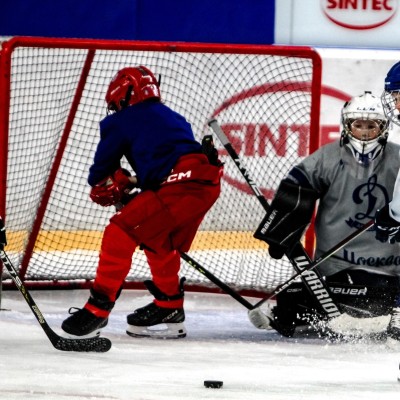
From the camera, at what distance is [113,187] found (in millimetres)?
5137

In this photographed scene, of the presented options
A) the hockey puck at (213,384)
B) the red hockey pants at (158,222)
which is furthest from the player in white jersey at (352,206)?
the hockey puck at (213,384)

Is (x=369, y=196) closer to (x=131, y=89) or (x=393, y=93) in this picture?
(x=393, y=93)

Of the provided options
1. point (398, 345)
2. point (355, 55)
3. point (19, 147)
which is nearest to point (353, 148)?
point (398, 345)

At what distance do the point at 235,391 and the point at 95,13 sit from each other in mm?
3421

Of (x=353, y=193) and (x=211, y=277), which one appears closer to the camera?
(x=353, y=193)

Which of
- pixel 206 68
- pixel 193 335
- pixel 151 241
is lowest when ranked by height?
pixel 193 335

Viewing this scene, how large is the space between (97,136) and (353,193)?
1544 millimetres

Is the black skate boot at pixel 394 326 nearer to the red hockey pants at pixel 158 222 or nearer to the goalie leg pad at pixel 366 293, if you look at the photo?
the goalie leg pad at pixel 366 293

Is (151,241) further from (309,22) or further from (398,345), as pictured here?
(309,22)

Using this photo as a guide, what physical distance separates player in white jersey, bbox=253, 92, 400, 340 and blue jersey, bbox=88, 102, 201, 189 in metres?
0.44

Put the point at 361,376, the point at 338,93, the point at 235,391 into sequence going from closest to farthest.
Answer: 1. the point at 235,391
2. the point at 361,376
3. the point at 338,93

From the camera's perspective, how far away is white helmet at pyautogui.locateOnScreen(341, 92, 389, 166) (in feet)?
17.2

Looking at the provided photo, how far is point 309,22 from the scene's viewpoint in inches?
293

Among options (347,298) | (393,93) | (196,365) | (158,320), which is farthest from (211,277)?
(393,93)
